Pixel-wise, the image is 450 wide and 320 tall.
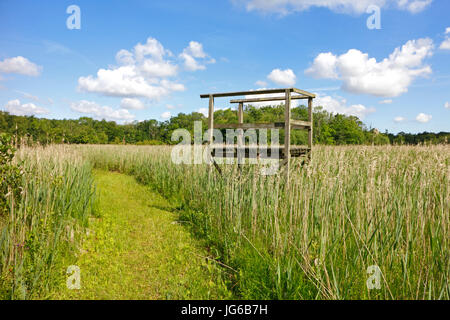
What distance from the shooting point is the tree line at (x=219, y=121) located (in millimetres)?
22094

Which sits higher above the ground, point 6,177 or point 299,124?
point 299,124

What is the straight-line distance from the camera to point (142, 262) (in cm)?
401

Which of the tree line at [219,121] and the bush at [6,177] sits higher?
the tree line at [219,121]

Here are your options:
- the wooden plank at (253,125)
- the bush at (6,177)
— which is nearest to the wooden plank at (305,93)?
the wooden plank at (253,125)

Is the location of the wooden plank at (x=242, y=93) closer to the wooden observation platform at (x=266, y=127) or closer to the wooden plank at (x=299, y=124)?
the wooden observation platform at (x=266, y=127)

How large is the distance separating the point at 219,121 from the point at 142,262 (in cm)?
4199

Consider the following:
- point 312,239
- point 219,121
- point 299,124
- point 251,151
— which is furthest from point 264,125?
point 219,121

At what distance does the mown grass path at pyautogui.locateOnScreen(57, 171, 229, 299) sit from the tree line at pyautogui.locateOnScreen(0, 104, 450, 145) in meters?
7.51

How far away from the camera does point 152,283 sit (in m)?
3.40

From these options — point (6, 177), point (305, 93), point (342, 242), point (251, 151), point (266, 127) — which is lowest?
point (342, 242)

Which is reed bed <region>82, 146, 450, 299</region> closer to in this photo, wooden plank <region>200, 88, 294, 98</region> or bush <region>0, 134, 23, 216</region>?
wooden plank <region>200, 88, 294, 98</region>

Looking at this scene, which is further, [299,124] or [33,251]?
[299,124]

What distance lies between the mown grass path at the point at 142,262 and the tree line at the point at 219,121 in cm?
751

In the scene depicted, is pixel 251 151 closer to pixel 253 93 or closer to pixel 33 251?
pixel 253 93
